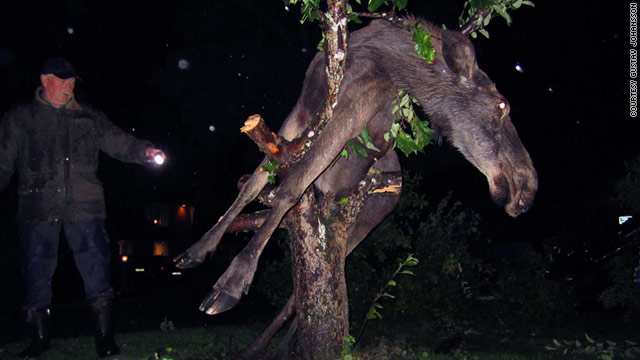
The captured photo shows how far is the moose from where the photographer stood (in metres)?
3.97

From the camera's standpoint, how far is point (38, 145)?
4.42m

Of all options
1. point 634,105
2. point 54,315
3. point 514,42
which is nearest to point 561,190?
point 634,105

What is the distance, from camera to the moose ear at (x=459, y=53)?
4062 millimetres

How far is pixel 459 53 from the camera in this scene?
4094 millimetres

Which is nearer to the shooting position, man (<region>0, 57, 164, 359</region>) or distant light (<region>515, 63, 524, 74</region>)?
man (<region>0, 57, 164, 359</region>)

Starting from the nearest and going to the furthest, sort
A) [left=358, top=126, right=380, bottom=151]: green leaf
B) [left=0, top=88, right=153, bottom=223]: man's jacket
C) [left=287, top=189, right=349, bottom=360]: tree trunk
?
[left=287, top=189, right=349, bottom=360]: tree trunk → [left=358, top=126, right=380, bottom=151]: green leaf → [left=0, top=88, right=153, bottom=223]: man's jacket

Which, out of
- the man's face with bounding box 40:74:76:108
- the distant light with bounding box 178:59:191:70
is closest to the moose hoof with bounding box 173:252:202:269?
the man's face with bounding box 40:74:76:108

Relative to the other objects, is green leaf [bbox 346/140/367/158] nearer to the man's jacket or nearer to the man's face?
the man's jacket

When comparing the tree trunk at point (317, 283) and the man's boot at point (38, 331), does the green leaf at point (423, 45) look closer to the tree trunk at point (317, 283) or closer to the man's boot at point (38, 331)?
the tree trunk at point (317, 283)

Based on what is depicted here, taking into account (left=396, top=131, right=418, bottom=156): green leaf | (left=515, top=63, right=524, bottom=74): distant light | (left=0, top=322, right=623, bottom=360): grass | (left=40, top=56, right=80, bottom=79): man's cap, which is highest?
(left=515, top=63, right=524, bottom=74): distant light

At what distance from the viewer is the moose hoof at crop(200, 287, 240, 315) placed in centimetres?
339

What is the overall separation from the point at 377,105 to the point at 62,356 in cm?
329

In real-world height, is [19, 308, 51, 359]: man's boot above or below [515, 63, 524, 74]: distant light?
below

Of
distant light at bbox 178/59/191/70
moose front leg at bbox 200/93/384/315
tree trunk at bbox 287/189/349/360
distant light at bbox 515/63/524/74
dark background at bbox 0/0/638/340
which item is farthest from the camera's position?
distant light at bbox 178/59/191/70
